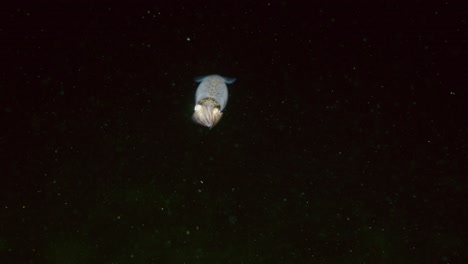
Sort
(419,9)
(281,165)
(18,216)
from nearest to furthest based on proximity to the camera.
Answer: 1. (419,9)
2. (18,216)
3. (281,165)

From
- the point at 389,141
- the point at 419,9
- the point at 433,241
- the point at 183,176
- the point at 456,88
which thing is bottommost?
the point at 433,241

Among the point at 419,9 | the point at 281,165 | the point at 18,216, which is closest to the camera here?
the point at 419,9

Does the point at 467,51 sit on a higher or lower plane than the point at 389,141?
higher

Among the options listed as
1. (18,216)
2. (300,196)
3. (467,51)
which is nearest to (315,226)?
(300,196)

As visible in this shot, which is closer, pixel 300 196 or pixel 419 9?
pixel 419 9

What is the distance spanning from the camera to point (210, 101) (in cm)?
459

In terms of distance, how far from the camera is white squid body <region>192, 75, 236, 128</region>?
14.6ft

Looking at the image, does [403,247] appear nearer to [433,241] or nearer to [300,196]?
[433,241]

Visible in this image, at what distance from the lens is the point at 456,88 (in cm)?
741

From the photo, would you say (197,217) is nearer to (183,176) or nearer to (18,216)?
(183,176)

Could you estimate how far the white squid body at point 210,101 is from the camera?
4441mm

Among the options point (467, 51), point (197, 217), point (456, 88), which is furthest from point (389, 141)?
point (197, 217)

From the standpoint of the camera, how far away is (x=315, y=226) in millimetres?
8164

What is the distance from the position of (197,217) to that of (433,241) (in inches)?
210
